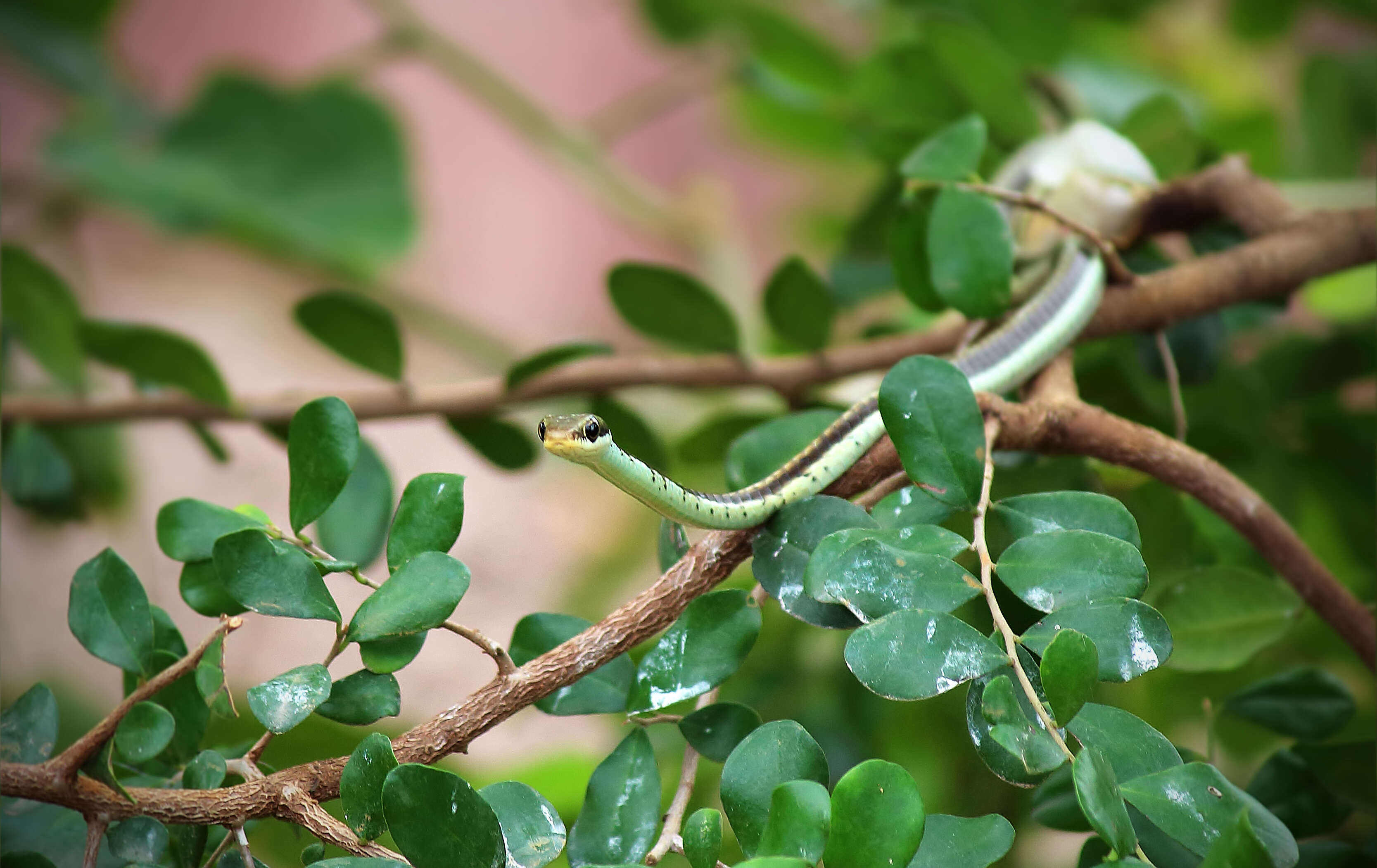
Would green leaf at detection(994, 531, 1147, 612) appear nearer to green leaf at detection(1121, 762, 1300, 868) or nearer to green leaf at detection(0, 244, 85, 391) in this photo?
A: green leaf at detection(1121, 762, 1300, 868)

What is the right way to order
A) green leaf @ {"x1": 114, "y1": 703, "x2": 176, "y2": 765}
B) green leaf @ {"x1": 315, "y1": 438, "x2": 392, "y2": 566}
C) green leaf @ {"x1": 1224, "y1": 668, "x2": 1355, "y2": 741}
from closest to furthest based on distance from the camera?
green leaf @ {"x1": 114, "y1": 703, "x2": 176, "y2": 765} → green leaf @ {"x1": 1224, "y1": 668, "x2": 1355, "y2": 741} → green leaf @ {"x1": 315, "y1": 438, "x2": 392, "y2": 566}

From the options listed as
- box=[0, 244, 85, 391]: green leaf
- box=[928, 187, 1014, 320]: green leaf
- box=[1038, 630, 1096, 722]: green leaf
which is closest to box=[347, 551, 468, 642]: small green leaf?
box=[1038, 630, 1096, 722]: green leaf

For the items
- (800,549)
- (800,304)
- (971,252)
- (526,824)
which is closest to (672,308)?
(800,304)

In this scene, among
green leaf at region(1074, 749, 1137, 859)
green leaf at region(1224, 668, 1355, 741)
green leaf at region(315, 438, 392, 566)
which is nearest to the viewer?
green leaf at region(1074, 749, 1137, 859)

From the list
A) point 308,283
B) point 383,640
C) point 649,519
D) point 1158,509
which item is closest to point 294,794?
point 383,640

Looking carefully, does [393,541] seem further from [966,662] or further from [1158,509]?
[1158,509]

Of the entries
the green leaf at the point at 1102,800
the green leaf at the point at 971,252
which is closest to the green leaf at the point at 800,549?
the green leaf at the point at 1102,800

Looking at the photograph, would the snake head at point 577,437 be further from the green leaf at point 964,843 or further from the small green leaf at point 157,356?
the small green leaf at point 157,356
